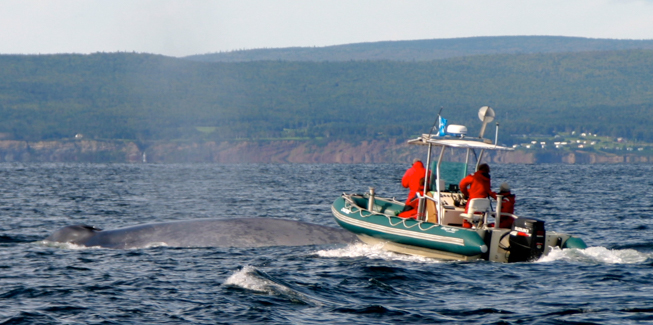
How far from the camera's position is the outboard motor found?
18.6 m

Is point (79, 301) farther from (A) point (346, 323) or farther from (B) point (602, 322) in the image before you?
(B) point (602, 322)

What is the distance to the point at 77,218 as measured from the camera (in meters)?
33.0

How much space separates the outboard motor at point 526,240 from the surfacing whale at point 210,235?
16.2ft

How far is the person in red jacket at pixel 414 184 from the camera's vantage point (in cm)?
2070

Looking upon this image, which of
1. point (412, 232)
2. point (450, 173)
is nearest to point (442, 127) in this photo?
point (450, 173)

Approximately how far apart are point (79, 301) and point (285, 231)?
8303 millimetres

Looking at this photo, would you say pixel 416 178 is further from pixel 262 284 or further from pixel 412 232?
pixel 262 284

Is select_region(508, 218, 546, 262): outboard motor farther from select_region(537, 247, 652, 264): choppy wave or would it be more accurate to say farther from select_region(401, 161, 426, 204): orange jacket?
select_region(401, 161, 426, 204): orange jacket

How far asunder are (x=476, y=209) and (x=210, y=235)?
7459 mm

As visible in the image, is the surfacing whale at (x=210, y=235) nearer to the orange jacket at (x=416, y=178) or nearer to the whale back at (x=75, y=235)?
the whale back at (x=75, y=235)

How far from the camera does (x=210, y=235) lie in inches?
883

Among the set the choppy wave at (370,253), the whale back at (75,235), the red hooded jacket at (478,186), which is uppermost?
the red hooded jacket at (478,186)

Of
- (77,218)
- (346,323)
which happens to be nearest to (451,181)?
(346,323)

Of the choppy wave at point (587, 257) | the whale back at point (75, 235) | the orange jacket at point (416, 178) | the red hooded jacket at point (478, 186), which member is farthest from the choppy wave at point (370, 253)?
the whale back at point (75, 235)
